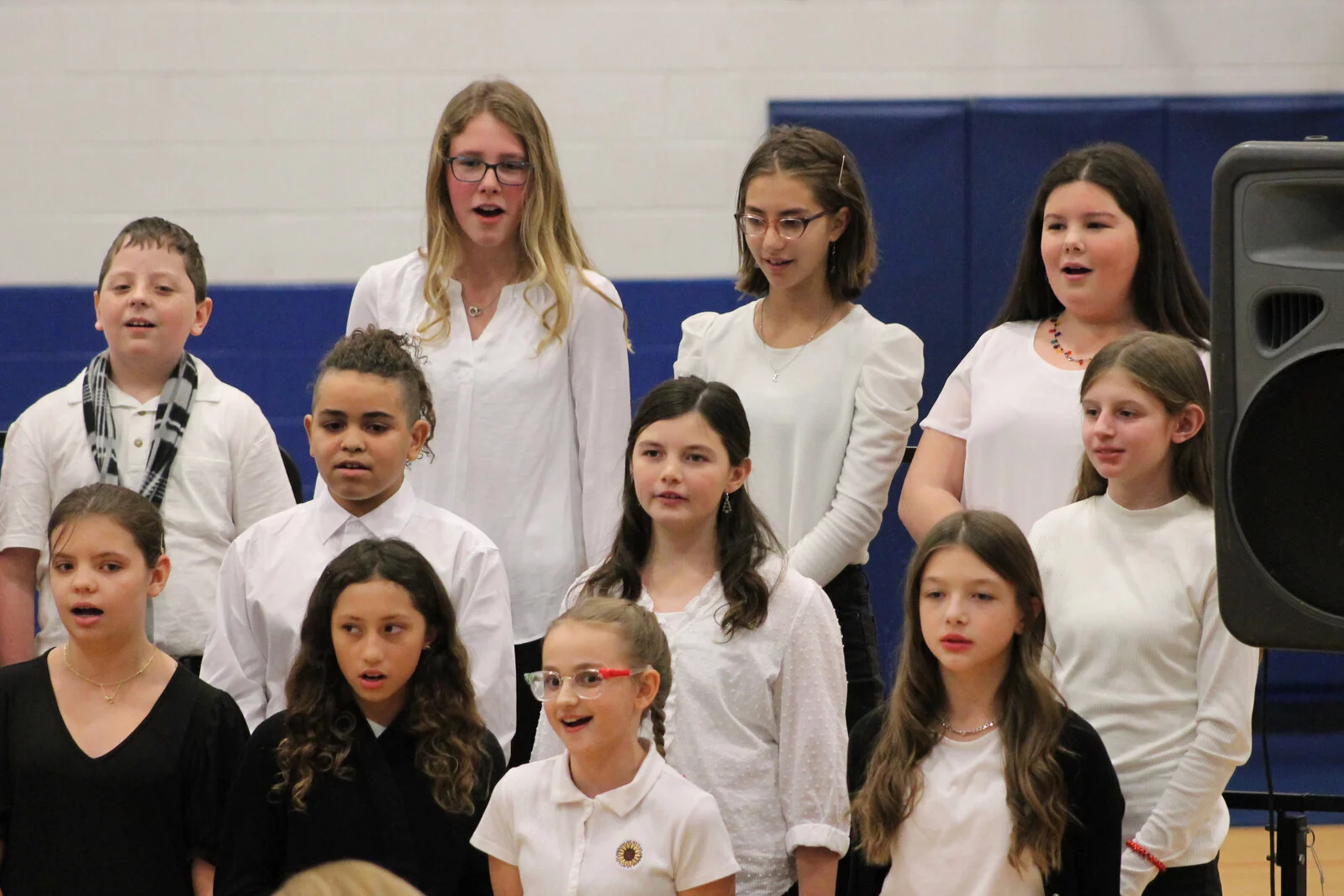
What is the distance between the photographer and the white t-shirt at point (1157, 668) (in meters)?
2.33

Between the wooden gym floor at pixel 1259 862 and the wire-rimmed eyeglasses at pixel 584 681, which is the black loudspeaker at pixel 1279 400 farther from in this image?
the wooden gym floor at pixel 1259 862

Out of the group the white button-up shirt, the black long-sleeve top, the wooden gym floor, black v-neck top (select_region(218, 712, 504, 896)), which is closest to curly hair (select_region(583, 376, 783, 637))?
A: the white button-up shirt

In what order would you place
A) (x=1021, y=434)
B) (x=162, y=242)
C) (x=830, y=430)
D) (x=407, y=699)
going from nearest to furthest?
(x=407, y=699)
(x=1021, y=434)
(x=830, y=430)
(x=162, y=242)

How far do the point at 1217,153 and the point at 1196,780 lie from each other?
10.6 ft

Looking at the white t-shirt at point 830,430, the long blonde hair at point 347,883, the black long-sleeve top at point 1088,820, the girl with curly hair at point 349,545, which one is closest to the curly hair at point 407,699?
the girl with curly hair at point 349,545

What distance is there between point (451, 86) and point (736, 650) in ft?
9.69

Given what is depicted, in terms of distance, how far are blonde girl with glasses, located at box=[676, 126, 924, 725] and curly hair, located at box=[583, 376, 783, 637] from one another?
220mm

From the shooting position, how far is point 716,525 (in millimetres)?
2582

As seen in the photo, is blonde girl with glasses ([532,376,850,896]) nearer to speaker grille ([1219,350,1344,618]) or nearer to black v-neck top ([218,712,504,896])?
black v-neck top ([218,712,504,896])

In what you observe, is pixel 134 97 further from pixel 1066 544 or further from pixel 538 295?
pixel 1066 544

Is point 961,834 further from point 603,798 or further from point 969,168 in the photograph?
point 969,168

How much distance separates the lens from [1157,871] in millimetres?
2355

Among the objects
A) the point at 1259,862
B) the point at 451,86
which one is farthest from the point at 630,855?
the point at 451,86

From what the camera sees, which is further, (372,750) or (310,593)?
(310,593)
